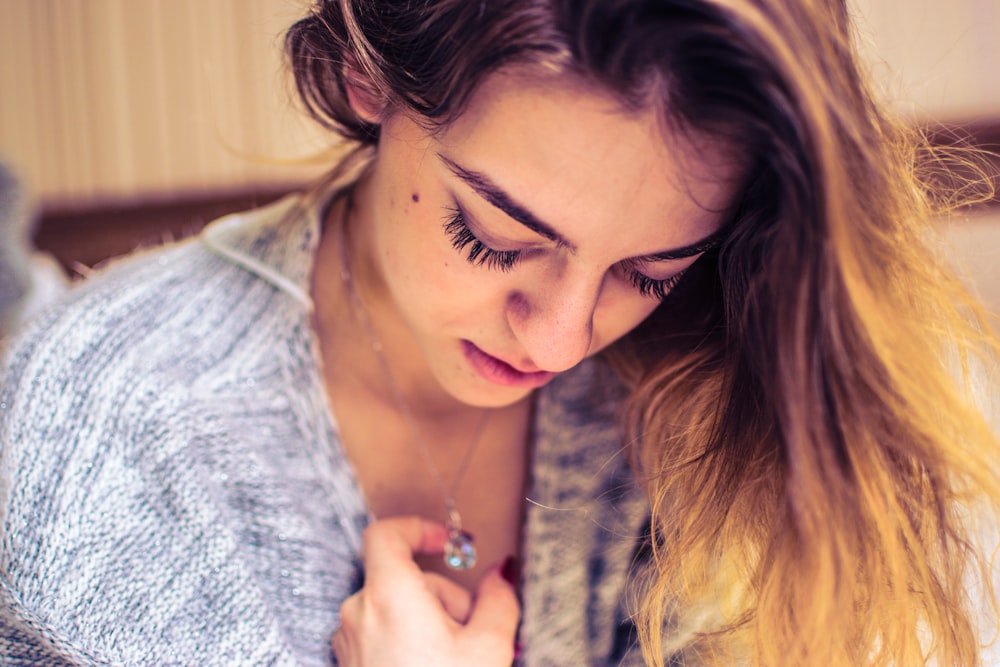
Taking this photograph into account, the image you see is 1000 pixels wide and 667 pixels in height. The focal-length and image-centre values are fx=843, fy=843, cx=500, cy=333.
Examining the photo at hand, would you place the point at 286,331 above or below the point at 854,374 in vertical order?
below

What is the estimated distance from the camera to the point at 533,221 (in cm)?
60

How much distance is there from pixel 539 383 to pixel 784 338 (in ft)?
0.86

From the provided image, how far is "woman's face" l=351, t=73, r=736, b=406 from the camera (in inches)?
22.6

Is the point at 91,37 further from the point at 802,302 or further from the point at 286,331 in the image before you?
the point at 802,302

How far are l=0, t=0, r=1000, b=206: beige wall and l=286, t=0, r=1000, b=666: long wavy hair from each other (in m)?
1.34

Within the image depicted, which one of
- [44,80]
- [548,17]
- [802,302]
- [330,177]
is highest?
[548,17]

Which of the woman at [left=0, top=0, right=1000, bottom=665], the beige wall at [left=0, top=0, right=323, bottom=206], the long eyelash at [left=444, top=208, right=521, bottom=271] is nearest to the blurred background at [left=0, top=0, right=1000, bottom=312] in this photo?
the beige wall at [left=0, top=0, right=323, bottom=206]

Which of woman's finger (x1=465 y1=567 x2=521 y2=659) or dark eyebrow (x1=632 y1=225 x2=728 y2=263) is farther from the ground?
dark eyebrow (x1=632 y1=225 x2=728 y2=263)

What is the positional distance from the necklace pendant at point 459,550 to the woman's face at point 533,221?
21 cm

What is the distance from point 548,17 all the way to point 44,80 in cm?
219

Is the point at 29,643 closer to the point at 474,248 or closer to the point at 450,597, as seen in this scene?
the point at 450,597

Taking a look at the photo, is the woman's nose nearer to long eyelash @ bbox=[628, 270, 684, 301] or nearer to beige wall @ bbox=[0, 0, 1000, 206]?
long eyelash @ bbox=[628, 270, 684, 301]

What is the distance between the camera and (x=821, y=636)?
25.9 inches

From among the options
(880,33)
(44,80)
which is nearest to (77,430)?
(880,33)
